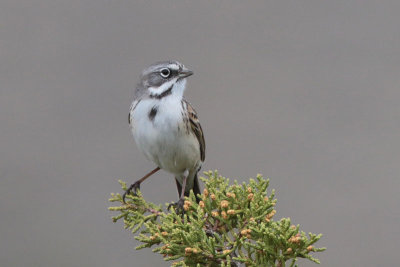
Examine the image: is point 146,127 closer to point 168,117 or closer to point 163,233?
point 168,117

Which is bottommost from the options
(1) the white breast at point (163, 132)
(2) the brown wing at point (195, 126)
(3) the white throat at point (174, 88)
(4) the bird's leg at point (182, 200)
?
(4) the bird's leg at point (182, 200)

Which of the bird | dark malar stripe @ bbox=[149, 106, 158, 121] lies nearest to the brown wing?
the bird

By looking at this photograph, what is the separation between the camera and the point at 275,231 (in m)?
2.51

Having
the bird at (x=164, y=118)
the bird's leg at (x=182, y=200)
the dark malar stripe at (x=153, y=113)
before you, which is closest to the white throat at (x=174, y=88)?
the bird at (x=164, y=118)

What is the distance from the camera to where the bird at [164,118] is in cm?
405

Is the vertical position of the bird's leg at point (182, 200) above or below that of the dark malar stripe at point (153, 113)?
below

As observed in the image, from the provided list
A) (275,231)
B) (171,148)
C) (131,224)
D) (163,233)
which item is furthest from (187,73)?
(275,231)

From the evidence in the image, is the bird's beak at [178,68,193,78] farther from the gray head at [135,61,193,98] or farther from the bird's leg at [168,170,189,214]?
the bird's leg at [168,170,189,214]

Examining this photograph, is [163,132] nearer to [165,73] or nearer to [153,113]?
[153,113]

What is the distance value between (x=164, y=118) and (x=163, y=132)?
96mm

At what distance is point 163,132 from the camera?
13.3 feet

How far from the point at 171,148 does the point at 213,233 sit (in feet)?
4.72

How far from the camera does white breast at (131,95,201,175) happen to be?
4.05m

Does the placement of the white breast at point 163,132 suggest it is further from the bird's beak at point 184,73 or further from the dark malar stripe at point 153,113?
the bird's beak at point 184,73
